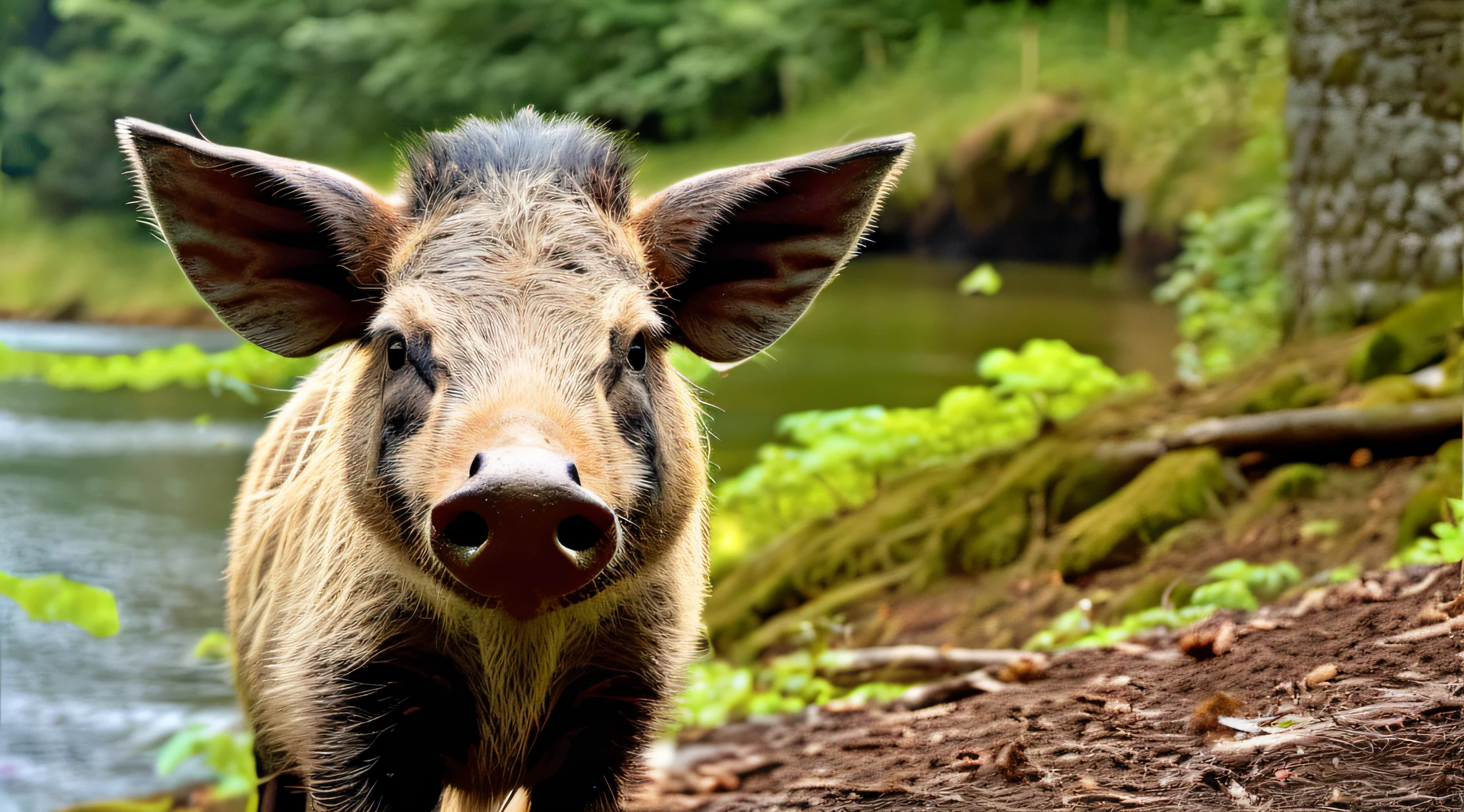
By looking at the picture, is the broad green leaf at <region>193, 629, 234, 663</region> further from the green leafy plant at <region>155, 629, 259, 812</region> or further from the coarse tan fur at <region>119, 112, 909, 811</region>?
the coarse tan fur at <region>119, 112, 909, 811</region>

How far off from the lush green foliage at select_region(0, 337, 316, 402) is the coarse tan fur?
25.6 inches

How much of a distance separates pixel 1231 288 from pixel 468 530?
20.2ft

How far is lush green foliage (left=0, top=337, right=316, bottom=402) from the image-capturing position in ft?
10.2

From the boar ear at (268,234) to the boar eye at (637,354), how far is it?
1.96 feet

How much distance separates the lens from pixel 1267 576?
159 inches

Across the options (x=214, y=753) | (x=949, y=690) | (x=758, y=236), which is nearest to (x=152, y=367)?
(x=214, y=753)

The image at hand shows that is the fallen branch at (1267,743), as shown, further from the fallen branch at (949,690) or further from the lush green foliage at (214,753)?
the lush green foliage at (214,753)

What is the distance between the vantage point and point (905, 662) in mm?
4582

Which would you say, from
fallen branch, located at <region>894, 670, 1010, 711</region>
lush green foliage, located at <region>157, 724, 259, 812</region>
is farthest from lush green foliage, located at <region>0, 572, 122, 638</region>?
fallen branch, located at <region>894, 670, 1010, 711</region>

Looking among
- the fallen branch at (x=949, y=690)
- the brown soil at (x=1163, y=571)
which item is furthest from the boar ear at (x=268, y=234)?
the brown soil at (x=1163, y=571)

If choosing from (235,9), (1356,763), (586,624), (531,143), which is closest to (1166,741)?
(1356,763)

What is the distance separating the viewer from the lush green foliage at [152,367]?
10.2 ft

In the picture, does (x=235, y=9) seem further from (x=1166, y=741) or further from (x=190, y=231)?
(x=1166, y=741)

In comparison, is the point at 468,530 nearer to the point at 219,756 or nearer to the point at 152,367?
the point at 219,756
